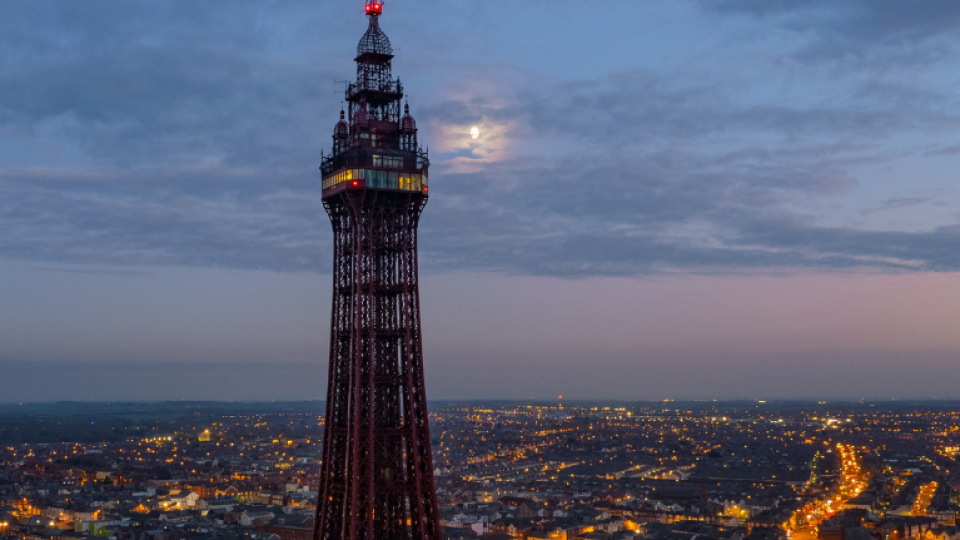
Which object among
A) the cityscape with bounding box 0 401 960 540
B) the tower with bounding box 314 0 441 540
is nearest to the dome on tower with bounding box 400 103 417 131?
the tower with bounding box 314 0 441 540

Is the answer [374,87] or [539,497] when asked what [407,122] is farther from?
[539,497]

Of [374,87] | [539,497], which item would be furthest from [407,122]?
[539,497]

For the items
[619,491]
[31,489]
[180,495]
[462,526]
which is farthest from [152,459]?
[462,526]

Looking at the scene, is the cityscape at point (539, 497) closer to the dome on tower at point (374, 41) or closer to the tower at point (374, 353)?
the tower at point (374, 353)

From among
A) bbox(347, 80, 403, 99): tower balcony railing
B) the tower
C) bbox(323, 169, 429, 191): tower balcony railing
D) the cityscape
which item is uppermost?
bbox(347, 80, 403, 99): tower balcony railing

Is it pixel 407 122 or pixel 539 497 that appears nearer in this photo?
pixel 407 122

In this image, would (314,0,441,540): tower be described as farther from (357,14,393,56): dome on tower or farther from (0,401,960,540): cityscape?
(0,401,960,540): cityscape
